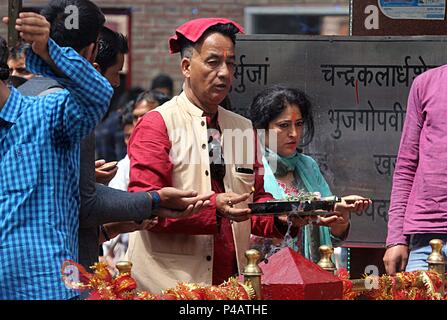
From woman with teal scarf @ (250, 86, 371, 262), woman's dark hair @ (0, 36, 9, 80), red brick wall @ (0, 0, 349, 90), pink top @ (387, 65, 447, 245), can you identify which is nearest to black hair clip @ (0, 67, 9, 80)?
woman's dark hair @ (0, 36, 9, 80)

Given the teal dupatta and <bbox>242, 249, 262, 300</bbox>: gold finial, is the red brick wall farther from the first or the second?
<bbox>242, 249, 262, 300</bbox>: gold finial

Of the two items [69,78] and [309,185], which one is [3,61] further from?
[309,185]

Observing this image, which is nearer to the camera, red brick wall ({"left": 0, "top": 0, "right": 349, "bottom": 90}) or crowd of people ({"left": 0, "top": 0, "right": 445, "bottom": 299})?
crowd of people ({"left": 0, "top": 0, "right": 445, "bottom": 299})

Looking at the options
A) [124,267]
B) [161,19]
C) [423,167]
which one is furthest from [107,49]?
[161,19]

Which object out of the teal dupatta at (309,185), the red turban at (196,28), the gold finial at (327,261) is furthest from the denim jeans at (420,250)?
the gold finial at (327,261)

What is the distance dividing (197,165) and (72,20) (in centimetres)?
91

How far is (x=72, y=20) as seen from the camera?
398cm

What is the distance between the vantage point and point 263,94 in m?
5.80

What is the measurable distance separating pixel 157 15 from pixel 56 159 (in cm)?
881

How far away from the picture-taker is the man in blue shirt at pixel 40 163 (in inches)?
138

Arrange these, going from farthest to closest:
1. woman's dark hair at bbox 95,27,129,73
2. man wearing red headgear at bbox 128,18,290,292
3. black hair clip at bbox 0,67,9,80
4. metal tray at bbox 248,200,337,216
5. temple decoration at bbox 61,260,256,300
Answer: woman's dark hair at bbox 95,27,129,73 < man wearing red headgear at bbox 128,18,290,292 < metal tray at bbox 248,200,337,216 < black hair clip at bbox 0,67,9,80 < temple decoration at bbox 61,260,256,300

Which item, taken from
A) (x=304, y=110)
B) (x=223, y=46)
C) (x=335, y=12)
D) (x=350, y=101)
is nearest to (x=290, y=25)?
(x=335, y=12)

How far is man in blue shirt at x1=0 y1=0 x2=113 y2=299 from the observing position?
3508 mm

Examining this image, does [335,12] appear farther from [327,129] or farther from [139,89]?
[327,129]
